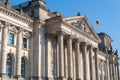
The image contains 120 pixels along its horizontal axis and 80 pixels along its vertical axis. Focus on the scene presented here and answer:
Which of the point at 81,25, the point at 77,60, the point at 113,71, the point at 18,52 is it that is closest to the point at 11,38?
the point at 18,52

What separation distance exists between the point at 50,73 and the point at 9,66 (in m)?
7.09

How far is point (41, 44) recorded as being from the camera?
3778 centimetres

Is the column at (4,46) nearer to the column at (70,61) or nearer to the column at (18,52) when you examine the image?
the column at (18,52)

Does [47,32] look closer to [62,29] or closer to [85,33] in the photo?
[62,29]

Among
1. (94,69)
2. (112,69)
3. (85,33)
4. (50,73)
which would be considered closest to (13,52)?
(50,73)

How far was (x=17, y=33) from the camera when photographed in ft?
115

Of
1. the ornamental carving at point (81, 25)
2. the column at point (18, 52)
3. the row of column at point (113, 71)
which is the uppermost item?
the ornamental carving at point (81, 25)

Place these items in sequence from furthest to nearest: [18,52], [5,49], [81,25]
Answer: [81,25] < [18,52] < [5,49]

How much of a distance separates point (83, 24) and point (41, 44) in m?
10.9

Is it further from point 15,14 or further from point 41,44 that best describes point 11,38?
point 41,44

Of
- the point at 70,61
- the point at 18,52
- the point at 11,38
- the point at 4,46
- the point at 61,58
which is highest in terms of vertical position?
the point at 11,38

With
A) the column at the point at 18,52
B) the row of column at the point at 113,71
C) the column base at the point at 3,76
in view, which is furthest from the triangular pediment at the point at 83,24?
the row of column at the point at 113,71

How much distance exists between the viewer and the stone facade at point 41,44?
110ft

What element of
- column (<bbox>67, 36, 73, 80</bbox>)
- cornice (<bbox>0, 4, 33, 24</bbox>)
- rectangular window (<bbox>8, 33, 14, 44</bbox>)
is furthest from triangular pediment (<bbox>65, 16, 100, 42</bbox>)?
rectangular window (<bbox>8, 33, 14, 44</bbox>)
